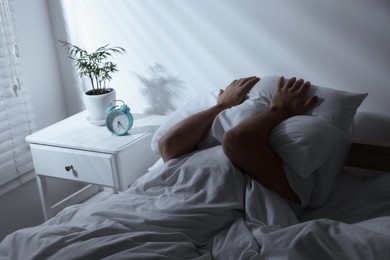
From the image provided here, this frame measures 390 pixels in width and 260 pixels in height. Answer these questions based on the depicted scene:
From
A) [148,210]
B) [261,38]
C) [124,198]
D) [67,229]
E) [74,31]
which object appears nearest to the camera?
[67,229]

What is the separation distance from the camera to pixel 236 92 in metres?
1.85

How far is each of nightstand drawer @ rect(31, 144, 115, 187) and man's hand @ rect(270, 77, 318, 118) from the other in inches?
28.5

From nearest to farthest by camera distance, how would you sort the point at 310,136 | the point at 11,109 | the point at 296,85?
1. the point at 310,136
2. the point at 296,85
3. the point at 11,109

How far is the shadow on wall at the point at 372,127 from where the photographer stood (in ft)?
6.06

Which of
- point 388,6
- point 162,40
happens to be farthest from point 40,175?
point 388,6

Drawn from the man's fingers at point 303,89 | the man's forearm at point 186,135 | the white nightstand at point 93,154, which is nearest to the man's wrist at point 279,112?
the man's fingers at point 303,89

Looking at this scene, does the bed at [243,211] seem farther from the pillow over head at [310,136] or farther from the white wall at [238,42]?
the white wall at [238,42]

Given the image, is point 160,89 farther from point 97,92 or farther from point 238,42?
point 238,42

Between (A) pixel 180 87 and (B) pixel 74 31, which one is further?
(B) pixel 74 31

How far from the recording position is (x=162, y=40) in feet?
7.32

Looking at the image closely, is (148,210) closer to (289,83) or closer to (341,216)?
(341,216)

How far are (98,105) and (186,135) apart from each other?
25.4 inches

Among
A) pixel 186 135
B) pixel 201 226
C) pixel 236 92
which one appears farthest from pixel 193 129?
pixel 201 226

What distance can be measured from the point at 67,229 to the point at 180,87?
3.66 feet
